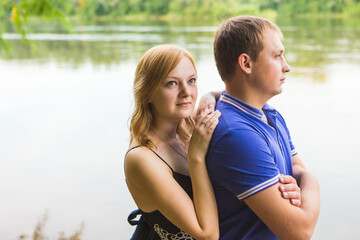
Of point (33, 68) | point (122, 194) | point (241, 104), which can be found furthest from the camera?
point (33, 68)

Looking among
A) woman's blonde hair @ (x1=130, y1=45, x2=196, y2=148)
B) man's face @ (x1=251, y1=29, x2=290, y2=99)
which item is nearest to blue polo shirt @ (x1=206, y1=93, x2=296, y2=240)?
man's face @ (x1=251, y1=29, x2=290, y2=99)

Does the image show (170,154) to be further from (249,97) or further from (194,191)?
(249,97)

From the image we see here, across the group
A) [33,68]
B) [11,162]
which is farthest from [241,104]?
[33,68]

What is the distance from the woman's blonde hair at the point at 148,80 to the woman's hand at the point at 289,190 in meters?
0.55

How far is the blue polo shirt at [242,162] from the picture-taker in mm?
1756

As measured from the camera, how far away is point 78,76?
48.2 feet

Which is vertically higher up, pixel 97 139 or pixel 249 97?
pixel 249 97

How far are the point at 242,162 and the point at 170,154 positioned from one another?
0.38 meters

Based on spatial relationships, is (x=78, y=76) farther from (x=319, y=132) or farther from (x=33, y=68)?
(x=319, y=132)

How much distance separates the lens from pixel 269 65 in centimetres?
190

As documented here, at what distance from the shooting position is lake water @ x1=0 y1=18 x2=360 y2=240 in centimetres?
514

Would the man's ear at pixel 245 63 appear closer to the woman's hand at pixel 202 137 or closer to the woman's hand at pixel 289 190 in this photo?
the woman's hand at pixel 202 137

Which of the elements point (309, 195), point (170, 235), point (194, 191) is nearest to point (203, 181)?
point (194, 191)

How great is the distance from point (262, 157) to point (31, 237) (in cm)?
343
